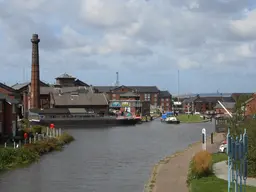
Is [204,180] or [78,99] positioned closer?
[204,180]

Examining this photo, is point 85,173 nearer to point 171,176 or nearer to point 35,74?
point 171,176

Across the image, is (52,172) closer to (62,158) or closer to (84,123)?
(62,158)

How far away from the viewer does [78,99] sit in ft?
433

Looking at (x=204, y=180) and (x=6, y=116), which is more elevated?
(x=6, y=116)

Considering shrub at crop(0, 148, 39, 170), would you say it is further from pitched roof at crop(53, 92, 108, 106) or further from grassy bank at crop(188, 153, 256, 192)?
pitched roof at crop(53, 92, 108, 106)

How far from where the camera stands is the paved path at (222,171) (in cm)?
2571

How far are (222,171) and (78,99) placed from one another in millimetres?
104703

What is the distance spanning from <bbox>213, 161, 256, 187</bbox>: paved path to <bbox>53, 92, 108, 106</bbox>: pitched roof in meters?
99.7

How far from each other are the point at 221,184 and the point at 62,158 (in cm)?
2232

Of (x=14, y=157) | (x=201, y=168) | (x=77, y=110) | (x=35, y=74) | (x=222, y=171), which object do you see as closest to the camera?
(x=201, y=168)

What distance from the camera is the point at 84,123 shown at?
11719 cm

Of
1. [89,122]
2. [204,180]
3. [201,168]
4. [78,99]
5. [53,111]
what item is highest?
[78,99]

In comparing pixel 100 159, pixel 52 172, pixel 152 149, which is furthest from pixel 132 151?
pixel 52 172

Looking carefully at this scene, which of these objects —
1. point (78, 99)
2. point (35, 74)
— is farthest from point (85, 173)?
point (78, 99)
